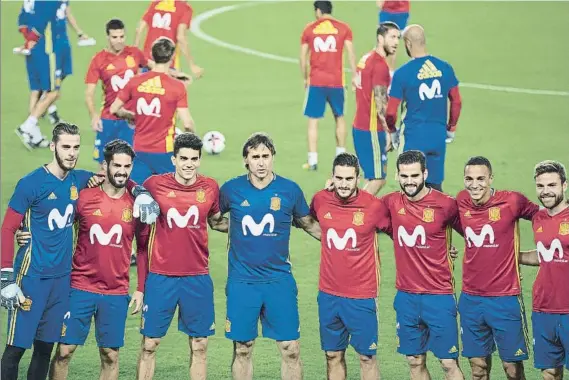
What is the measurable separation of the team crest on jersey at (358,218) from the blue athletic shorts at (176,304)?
4.09 ft

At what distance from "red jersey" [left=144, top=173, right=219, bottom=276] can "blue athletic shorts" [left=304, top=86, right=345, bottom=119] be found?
7.94 m

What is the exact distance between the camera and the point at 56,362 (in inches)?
393

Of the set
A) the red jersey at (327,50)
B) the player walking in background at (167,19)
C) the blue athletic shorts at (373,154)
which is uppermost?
the player walking in background at (167,19)

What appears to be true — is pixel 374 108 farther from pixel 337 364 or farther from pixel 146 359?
pixel 146 359

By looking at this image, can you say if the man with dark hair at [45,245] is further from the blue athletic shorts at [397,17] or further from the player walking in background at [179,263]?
the blue athletic shorts at [397,17]

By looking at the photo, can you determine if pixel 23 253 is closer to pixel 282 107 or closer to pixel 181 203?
pixel 181 203

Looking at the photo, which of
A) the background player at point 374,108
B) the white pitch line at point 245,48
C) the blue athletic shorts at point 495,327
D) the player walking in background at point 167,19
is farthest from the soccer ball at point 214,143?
the blue athletic shorts at point 495,327

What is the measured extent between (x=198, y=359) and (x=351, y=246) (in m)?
1.46

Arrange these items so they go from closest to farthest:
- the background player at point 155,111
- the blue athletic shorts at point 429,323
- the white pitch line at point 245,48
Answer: the blue athletic shorts at point 429,323 → the background player at point 155,111 → the white pitch line at point 245,48

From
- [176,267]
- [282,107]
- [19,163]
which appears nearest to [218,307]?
[176,267]

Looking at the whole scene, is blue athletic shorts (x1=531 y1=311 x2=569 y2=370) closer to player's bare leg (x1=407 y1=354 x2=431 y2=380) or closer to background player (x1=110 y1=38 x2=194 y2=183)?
player's bare leg (x1=407 y1=354 x2=431 y2=380)

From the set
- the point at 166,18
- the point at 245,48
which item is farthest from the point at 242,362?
the point at 245,48

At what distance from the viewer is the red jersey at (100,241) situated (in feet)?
32.6

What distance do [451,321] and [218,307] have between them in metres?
3.58
